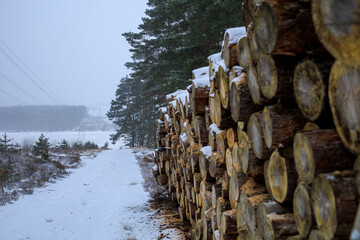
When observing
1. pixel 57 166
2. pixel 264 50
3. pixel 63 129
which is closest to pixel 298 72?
pixel 264 50

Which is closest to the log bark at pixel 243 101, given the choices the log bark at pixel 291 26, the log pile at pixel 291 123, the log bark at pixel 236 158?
the log pile at pixel 291 123

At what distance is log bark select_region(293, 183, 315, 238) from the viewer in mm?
1488

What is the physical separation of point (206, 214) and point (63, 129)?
119 meters

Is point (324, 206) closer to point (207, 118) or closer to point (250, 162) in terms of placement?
point (250, 162)

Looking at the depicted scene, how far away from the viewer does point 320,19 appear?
3.63 feet

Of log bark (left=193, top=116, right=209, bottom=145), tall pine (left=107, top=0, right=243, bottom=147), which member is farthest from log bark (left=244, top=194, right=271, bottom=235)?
tall pine (left=107, top=0, right=243, bottom=147)

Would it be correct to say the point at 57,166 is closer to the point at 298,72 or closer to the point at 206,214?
the point at 206,214

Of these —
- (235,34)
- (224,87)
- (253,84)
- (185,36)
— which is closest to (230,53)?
(235,34)

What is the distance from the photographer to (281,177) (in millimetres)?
1864

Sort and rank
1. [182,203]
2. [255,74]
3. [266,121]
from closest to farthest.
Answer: [266,121] < [255,74] < [182,203]

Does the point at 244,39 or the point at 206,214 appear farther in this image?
the point at 206,214

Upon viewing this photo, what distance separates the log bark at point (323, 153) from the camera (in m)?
1.34

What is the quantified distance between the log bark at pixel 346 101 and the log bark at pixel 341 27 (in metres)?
0.10

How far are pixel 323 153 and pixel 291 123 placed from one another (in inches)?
18.1
